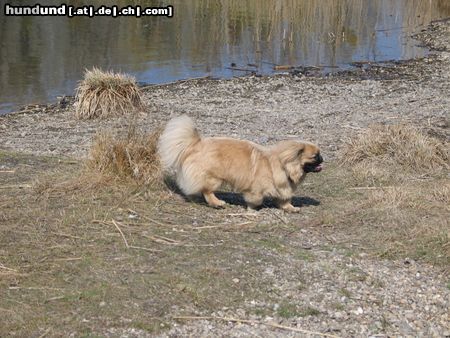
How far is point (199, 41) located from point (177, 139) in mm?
14362

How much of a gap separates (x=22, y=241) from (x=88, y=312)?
4.43 feet

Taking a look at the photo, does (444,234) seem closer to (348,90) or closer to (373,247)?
(373,247)

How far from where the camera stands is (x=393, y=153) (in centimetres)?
909

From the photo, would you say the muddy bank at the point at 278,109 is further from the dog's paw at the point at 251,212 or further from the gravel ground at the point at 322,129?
the dog's paw at the point at 251,212

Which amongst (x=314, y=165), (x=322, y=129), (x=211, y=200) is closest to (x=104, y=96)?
(x=322, y=129)

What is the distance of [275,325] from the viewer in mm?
4961

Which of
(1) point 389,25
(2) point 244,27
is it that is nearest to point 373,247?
(2) point 244,27

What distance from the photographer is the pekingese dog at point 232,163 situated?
705 centimetres

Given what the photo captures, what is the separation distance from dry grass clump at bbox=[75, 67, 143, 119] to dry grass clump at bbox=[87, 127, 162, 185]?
4.91 metres

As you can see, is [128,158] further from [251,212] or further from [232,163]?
[251,212]

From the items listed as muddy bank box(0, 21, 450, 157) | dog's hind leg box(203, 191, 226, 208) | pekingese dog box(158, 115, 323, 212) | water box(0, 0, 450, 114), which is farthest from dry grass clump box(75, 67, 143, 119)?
dog's hind leg box(203, 191, 226, 208)

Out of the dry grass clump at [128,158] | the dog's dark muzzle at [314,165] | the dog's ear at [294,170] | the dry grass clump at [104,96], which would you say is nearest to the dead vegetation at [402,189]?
the dog's dark muzzle at [314,165]

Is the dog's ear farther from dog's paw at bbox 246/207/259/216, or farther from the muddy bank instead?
the muddy bank

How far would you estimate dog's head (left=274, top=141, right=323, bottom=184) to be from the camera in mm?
7172
